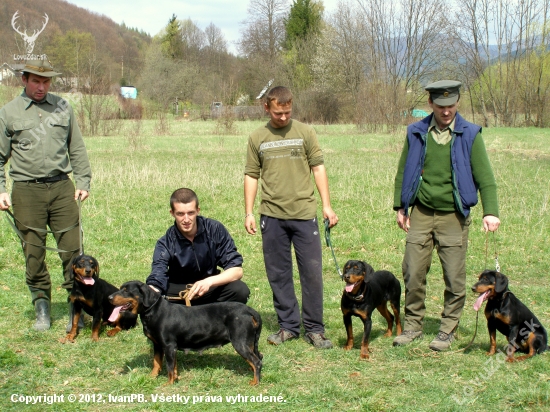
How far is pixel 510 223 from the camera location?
9.25m

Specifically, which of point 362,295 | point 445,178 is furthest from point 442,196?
point 362,295

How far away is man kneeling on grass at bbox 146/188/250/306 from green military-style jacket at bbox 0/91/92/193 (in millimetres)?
1329

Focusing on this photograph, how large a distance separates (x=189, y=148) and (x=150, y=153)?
7.05 ft

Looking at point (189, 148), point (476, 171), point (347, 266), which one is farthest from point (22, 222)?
point (189, 148)

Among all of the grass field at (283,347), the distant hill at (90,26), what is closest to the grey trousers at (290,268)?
the grass field at (283,347)

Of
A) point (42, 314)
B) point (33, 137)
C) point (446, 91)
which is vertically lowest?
point (42, 314)

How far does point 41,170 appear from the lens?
195 inches

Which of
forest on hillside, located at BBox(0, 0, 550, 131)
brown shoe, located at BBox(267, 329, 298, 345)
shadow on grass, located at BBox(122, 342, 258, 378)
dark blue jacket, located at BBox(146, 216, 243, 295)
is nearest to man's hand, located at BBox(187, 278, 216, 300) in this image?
dark blue jacket, located at BBox(146, 216, 243, 295)

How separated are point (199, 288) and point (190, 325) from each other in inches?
13.7

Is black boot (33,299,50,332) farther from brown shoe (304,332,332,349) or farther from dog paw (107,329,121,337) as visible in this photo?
brown shoe (304,332,332,349)

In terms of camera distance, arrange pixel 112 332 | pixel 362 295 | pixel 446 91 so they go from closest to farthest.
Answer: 1. pixel 446 91
2. pixel 362 295
3. pixel 112 332

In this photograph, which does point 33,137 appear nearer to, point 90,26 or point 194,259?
point 194,259

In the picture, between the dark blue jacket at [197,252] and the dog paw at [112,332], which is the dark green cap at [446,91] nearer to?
the dark blue jacket at [197,252]

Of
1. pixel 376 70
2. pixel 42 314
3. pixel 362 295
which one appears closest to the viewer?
pixel 362 295
